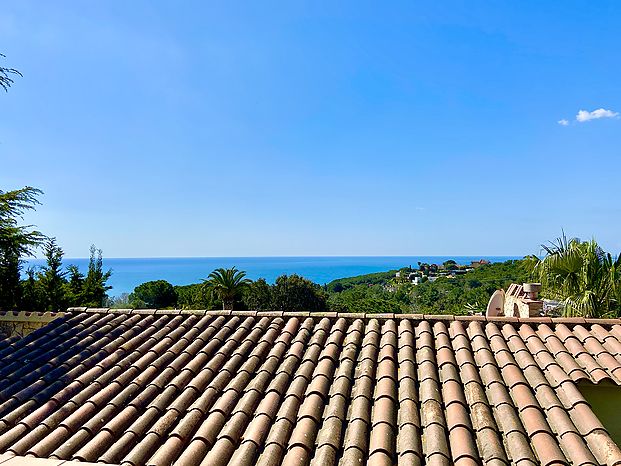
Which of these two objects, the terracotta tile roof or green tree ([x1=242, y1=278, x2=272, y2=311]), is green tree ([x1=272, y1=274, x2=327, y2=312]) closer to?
green tree ([x1=242, y1=278, x2=272, y2=311])

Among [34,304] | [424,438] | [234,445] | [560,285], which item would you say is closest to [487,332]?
[424,438]

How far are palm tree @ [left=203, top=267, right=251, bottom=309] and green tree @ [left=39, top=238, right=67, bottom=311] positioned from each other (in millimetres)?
10521

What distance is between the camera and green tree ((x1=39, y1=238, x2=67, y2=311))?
23359mm

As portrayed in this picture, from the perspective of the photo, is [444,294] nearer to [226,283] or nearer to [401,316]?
[226,283]

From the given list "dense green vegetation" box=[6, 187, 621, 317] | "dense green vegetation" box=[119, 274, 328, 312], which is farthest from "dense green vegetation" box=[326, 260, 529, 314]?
→ "dense green vegetation" box=[119, 274, 328, 312]

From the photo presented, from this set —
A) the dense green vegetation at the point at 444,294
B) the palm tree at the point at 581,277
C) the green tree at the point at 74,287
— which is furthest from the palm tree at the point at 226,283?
the palm tree at the point at 581,277

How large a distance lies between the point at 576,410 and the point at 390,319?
3029mm

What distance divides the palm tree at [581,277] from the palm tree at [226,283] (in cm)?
2546

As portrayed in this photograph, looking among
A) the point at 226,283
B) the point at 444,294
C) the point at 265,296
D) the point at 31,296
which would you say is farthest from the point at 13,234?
the point at 444,294

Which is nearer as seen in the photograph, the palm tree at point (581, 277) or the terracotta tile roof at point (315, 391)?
the terracotta tile roof at point (315, 391)

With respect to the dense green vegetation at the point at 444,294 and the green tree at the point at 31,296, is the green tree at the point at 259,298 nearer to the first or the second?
the dense green vegetation at the point at 444,294

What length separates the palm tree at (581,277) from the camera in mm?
9445

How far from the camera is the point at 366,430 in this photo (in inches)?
143

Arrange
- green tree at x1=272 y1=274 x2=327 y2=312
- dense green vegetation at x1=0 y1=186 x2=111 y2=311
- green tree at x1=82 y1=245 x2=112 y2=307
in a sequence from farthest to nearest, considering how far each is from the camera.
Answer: green tree at x1=272 y1=274 x2=327 y2=312 < green tree at x1=82 y1=245 x2=112 y2=307 < dense green vegetation at x1=0 y1=186 x2=111 y2=311
